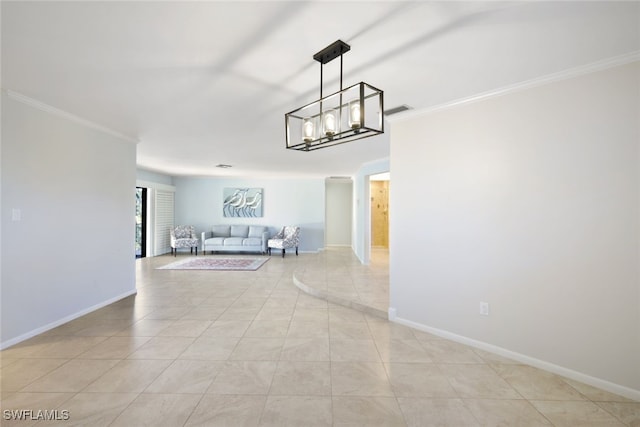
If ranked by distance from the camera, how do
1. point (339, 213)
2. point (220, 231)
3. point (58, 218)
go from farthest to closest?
point (339, 213)
point (220, 231)
point (58, 218)

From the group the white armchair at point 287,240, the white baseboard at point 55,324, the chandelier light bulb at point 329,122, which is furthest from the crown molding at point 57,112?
the white armchair at point 287,240

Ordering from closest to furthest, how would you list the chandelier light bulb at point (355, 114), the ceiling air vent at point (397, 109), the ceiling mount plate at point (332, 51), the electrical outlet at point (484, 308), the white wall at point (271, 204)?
the chandelier light bulb at point (355, 114) < the ceiling mount plate at point (332, 51) < the electrical outlet at point (484, 308) < the ceiling air vent at point (397, 109) < the white wall at point (271, 204)

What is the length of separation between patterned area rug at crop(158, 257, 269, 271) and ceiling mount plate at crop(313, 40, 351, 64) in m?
5.24

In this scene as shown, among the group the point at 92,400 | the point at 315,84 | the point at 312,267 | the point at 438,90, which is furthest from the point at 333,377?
the point at 312,267

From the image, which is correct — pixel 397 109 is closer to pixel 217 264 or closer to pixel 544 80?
pixel 544 80

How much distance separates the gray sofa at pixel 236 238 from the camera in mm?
8422

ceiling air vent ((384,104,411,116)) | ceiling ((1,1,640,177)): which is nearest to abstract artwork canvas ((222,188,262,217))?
ceiling ((1,1,640,177))

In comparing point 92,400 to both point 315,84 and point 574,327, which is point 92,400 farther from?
point 574,327

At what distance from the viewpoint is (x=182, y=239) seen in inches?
329

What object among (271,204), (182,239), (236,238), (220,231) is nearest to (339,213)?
(271,204)

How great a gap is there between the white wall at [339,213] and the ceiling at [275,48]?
7.08 meters

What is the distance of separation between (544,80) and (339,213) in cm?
812

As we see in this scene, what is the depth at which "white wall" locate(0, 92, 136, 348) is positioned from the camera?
2.75 metres

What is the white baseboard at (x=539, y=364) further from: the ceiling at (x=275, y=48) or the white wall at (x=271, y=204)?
the white wall at (x=271, y=204)
